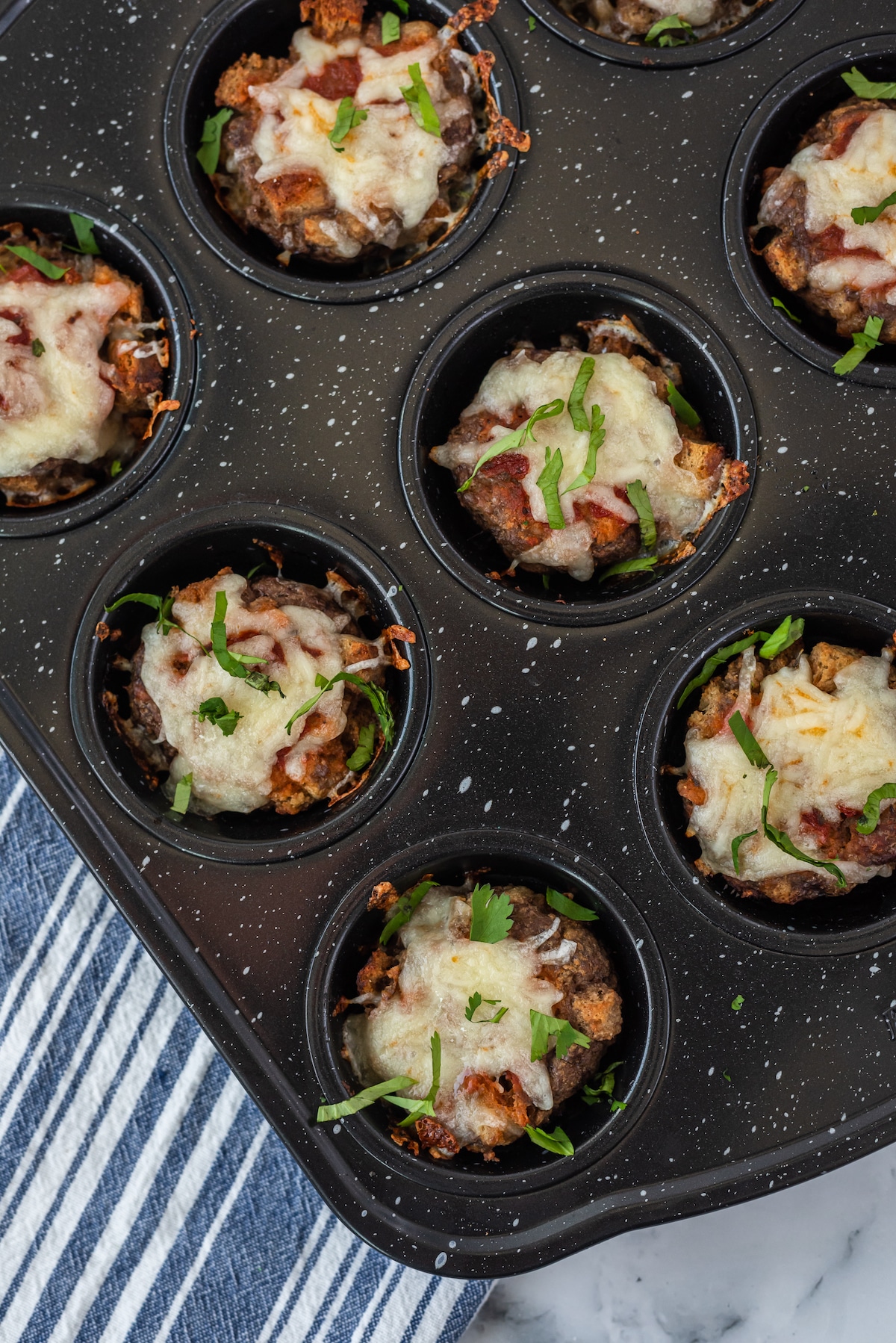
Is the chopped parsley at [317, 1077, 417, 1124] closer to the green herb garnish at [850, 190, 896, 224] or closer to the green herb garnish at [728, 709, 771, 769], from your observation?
the green herb garnish at [728, 709, 771, 769]

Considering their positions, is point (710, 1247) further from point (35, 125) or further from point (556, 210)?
point (35, 125)

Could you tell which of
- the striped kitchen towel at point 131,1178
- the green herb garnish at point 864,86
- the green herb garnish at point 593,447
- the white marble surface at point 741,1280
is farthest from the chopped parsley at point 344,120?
the white marble surface at point 741,1280

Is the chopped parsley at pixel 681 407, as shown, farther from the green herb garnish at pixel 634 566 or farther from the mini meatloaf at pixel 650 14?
the mini meatloaf at pixel 650 14

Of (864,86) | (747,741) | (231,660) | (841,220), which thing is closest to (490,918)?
(747,741)

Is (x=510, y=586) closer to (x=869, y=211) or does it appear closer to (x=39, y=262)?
(x=869, y=211)

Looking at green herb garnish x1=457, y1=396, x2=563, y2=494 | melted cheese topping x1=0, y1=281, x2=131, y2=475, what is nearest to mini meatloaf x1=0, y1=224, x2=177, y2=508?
melted cheese topping x1=0, y1=281, x2=131, y2=475

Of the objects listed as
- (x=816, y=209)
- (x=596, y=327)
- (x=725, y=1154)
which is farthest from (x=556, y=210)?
(x=725, y=1154)

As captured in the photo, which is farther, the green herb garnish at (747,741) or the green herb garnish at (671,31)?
the green herb garnish at (671,31)
